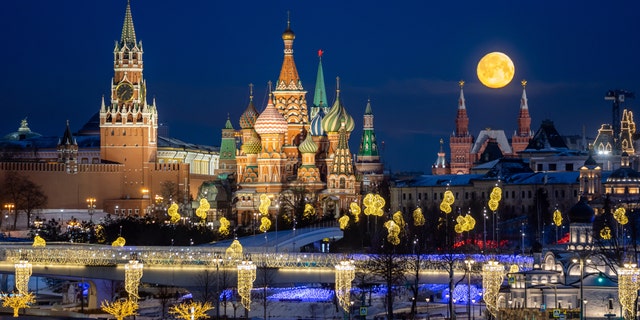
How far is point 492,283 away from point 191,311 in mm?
9360

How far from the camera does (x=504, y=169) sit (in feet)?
384

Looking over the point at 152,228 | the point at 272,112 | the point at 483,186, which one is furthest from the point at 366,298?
the point at 483,186

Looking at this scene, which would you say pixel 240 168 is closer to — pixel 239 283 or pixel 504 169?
pixel 504 169

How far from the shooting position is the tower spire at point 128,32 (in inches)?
4523

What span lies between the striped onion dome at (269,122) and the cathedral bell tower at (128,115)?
1248cm

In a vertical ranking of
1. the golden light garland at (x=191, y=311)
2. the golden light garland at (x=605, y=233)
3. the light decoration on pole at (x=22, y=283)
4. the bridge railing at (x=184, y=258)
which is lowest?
the golden light garland at (x=191, y=311)

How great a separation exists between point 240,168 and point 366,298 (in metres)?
42.2

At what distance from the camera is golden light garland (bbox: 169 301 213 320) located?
55062 mm

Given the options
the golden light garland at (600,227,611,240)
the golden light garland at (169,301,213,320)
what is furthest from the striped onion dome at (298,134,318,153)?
the golden light garland at (169,301,213,320)

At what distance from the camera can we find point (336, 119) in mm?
109500

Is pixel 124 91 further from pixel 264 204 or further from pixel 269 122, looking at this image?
pixel 264 204

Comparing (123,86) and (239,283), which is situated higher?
(123,86)

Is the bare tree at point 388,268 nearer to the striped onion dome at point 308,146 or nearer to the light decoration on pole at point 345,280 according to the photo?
the light decoration on pole at point 345,280

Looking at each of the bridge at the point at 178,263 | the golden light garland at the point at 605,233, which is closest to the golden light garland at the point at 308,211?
the golden light garland at the point at 605,233
